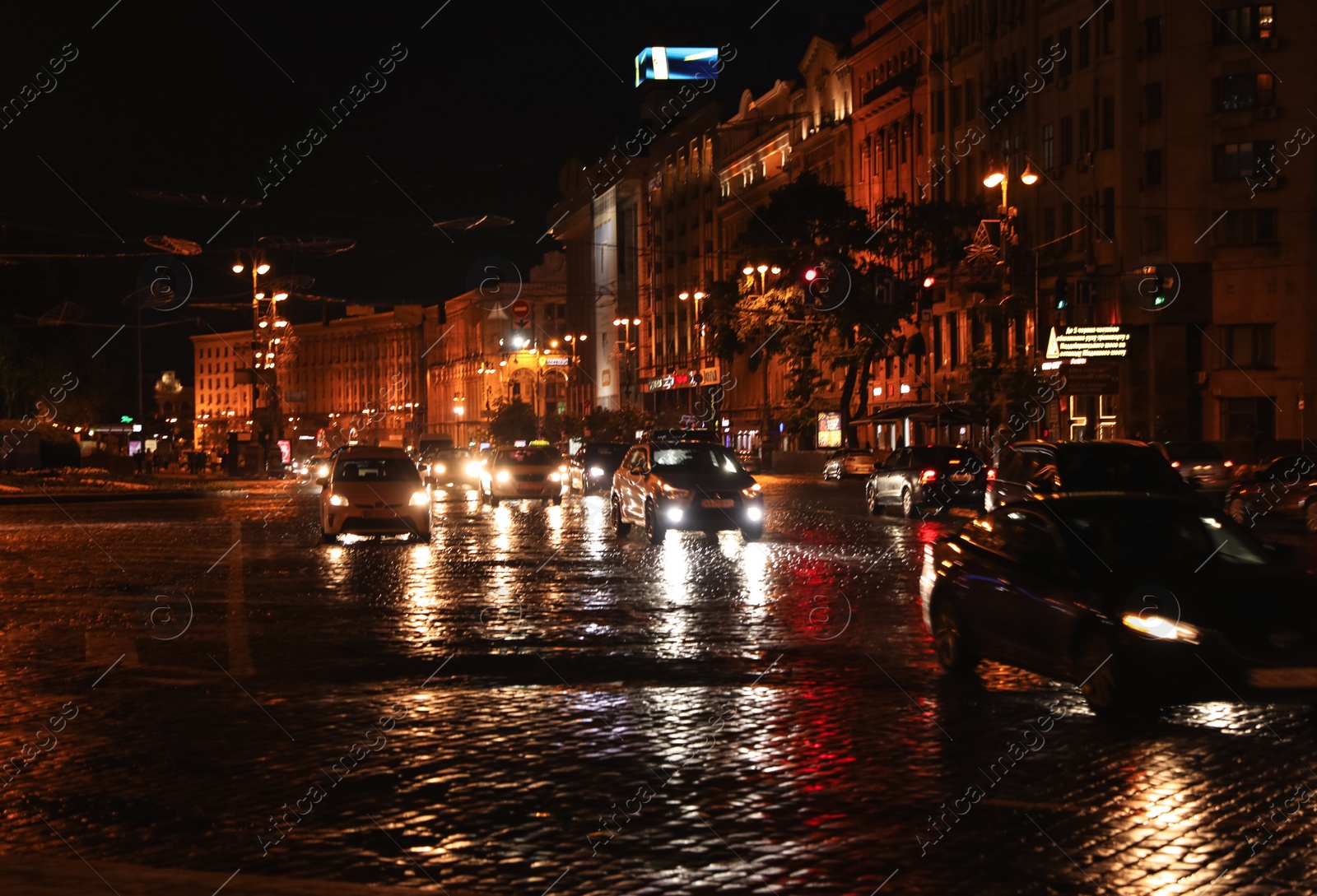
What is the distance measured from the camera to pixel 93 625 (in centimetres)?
1509

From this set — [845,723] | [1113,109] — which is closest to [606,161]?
[1113,109]

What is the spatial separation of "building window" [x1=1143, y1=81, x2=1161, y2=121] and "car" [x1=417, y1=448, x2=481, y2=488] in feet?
85.7

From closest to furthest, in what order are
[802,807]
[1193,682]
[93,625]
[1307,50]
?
[802,807] → [1193,682] → [93,625] → [1307,50]

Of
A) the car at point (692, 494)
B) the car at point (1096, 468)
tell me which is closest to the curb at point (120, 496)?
the car at point (692, 494)

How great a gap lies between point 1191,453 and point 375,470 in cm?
1849

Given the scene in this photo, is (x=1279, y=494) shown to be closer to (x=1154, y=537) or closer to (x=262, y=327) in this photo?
(x=1154, y=537)

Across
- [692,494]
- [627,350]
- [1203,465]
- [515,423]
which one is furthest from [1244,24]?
[515,423]

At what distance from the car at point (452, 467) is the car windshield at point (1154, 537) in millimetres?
48482

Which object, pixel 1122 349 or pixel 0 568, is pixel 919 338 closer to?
pixel 1122 349

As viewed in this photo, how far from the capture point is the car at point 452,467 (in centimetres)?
6025

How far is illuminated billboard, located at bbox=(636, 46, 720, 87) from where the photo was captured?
131m

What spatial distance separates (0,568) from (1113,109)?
148ft

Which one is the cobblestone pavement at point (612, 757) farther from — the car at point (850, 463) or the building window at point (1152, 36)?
the car at point (850, 463)

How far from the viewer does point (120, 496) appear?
51.5 metres
